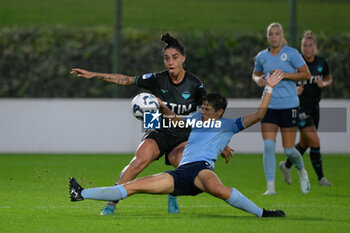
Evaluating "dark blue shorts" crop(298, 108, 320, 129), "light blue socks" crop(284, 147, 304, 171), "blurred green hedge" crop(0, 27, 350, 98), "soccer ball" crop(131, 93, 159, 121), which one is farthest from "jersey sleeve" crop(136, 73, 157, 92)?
"blurred green hedge" crop(0, 27, 350, 98)

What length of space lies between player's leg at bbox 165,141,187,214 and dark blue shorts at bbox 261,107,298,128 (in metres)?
2.17

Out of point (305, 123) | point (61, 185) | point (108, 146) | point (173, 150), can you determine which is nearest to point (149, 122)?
point (173, 150)

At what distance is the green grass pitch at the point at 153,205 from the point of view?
701cm

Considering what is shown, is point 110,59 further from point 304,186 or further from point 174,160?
point 174,160

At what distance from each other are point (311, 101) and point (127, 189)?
5.11 metres

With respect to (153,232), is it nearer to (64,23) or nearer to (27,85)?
(27,85)

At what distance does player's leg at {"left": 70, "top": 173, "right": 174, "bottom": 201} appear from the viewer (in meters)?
7.19

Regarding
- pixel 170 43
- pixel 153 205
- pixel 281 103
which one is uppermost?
pixel 170 43

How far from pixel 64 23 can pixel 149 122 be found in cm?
1221

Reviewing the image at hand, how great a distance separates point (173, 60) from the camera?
8.20m

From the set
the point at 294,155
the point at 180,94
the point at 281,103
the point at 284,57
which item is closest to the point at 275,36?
the point at 284,57

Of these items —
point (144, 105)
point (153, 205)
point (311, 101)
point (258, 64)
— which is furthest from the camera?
point (311, 101)

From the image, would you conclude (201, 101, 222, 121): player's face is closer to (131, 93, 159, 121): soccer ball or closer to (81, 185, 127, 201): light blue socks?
(131, 93, 159, 121): soccer ball

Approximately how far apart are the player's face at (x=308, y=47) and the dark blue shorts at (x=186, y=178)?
4.37 m
